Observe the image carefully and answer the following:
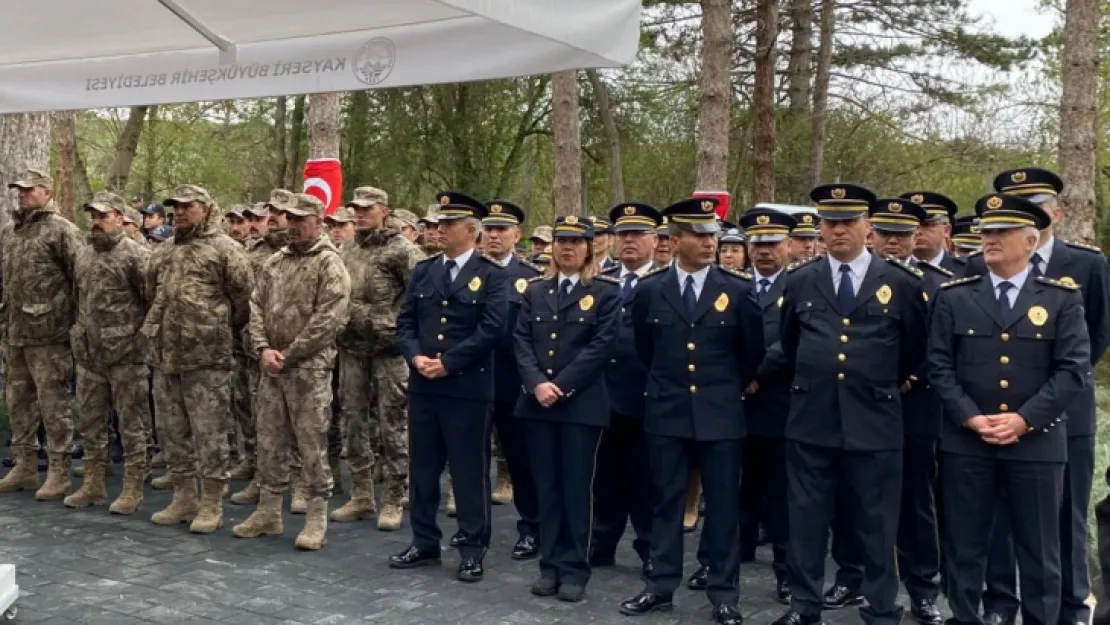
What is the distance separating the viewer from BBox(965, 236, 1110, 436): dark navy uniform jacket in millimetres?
5445

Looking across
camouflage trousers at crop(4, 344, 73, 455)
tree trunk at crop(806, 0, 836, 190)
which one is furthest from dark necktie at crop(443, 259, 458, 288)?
tree trunk at crop(806, 0, 836, 190)

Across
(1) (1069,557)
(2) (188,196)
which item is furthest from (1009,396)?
→ (2) (188,196)

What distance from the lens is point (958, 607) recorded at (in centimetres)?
516

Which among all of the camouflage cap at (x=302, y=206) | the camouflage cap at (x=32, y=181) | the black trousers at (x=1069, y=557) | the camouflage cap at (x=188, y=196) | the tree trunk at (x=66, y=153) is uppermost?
the tree trunk at (x=66, y=153)

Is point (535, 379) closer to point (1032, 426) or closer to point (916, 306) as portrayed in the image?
point (916, 306)

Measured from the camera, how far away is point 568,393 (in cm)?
593

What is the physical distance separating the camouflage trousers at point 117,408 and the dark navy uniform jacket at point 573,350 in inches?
126

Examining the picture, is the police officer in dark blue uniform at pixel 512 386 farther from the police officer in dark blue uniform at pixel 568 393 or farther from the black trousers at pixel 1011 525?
the black trousers at pixel 1011 525

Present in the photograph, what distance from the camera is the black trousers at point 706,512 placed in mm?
5676

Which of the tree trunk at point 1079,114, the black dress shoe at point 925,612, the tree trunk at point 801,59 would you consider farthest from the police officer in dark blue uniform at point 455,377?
the tree trunk at point 801,59

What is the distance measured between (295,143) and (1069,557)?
2425 cm

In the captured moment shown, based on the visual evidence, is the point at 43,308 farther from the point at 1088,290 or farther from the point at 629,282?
the point at 1088,290

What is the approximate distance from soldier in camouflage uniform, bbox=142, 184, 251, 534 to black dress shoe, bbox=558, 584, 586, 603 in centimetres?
262

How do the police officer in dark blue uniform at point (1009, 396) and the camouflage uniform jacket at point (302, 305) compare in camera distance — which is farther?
the camouflage uniform jacket at point (302, 305)
